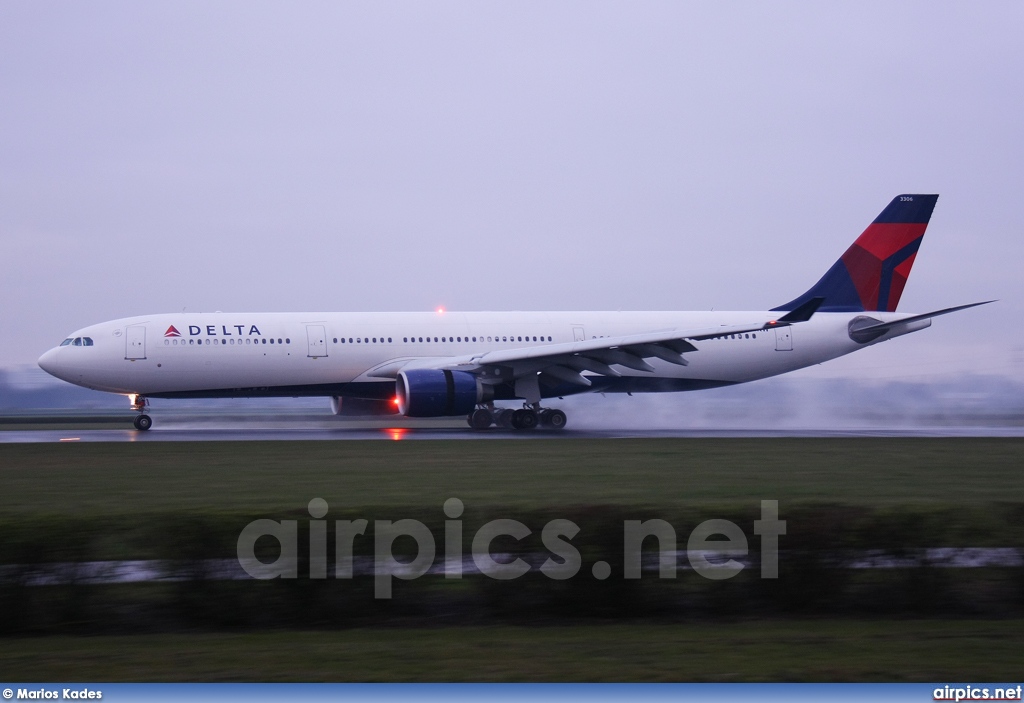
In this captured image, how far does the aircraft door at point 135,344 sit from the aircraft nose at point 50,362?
2.26 metres

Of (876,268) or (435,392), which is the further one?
(876,268)

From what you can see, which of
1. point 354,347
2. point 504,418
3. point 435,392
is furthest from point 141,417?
point 504,418

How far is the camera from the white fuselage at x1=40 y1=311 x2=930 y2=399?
30281 mm

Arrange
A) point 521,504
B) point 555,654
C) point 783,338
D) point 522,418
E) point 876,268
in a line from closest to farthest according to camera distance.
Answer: point 555,654
point 521,504
point 522,418
point 783,338
point 876,268

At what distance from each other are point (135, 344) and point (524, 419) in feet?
38.7

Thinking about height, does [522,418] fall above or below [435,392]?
below

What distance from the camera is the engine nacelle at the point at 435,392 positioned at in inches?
1108

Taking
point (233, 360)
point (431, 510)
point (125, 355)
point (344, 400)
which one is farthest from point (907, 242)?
point (431, 510)

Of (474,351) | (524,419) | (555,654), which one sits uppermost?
(474,351)

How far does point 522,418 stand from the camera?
30.6m

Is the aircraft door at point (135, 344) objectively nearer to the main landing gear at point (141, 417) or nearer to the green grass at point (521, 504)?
the main landing gear at point (141, 417)

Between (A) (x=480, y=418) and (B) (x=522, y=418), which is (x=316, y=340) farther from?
(B) (x=522, y=418)

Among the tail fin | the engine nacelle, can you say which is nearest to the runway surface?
the engine nacelle

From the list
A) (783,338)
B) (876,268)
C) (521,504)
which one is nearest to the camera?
(521,504)
